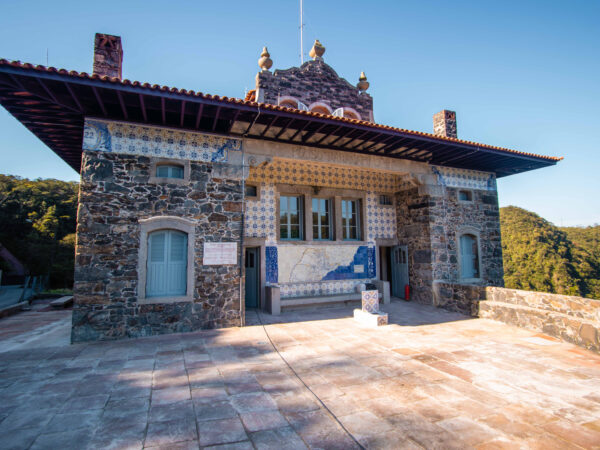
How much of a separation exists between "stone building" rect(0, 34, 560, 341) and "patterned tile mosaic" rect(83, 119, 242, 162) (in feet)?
0.09

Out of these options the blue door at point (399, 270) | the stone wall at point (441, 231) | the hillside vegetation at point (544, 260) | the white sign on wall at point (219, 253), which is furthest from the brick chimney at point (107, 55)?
the hillside vegetation at point (544, 260)

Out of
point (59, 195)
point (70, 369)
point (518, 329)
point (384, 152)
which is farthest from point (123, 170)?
point (59, 195)

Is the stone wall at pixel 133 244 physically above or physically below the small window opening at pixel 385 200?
below

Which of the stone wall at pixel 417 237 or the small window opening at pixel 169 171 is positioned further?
the stone wall at pixel 417 237

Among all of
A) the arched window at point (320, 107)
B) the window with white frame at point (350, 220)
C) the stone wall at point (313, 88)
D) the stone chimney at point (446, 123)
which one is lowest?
the window with white frame at point (350, 220)

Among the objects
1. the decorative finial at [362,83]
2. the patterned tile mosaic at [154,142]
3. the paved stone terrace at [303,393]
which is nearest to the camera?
the paved stone terrace at [303,393]

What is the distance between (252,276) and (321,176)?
4076mm

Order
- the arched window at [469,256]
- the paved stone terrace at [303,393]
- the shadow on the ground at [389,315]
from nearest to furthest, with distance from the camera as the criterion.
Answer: the paved stone terrace at [303,393] < the shadow on the ground at [389,315] < the arched window at [469,256]

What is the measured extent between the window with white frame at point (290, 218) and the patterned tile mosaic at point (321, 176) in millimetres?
619

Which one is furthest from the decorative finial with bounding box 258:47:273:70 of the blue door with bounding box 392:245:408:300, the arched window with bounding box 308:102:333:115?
the blue door with bounding box 392:245:408:300

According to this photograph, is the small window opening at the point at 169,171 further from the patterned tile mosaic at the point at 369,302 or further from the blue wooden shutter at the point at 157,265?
the patterned tile mosaic at the point at 369,302

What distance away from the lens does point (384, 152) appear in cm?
932

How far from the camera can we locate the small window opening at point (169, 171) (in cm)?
700

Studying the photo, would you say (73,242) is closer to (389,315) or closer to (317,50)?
(317,50)
